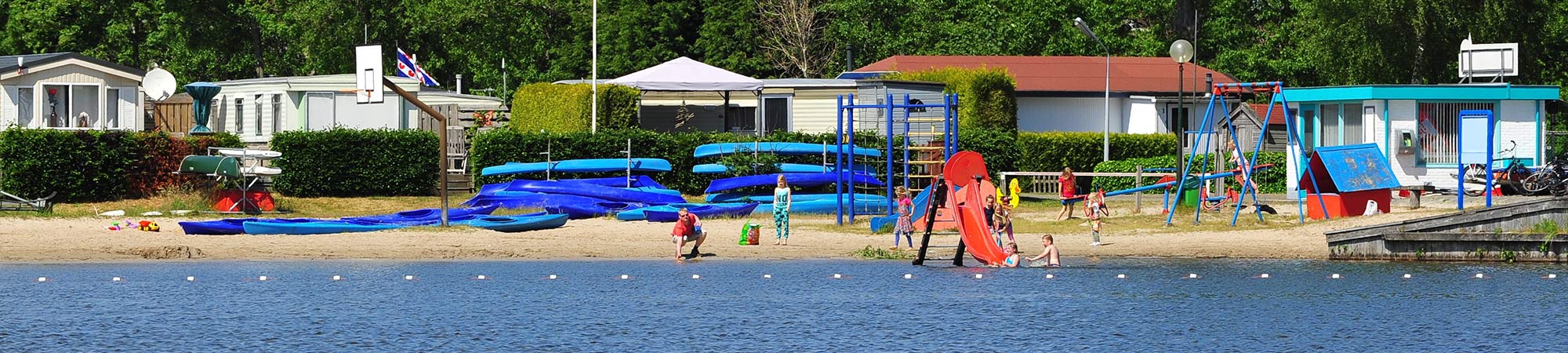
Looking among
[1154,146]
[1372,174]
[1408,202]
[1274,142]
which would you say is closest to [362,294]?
[1372,174]

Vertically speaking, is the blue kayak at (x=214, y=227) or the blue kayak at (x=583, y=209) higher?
the blue kayak at (x=583, y=209)

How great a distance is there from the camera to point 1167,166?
4588 centimetres

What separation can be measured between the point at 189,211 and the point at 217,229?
4.91 m

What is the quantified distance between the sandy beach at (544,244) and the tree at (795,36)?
32141 mm

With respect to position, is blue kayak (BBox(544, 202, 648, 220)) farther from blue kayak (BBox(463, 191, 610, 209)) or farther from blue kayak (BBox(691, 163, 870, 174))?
blue kayak (BBox(691, 163, 870, 174))

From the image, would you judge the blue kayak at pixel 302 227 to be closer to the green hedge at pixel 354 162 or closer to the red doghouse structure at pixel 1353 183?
the green hedge at pixel 354 162

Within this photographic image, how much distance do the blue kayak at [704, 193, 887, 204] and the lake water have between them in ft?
25.0

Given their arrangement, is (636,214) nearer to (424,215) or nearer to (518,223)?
(518,223)

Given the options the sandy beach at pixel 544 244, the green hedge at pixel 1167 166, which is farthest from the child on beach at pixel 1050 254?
the green hedge at pixel 1167 166

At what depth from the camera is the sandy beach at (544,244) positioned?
30.9 metres

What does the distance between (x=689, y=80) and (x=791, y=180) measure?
8883 mm

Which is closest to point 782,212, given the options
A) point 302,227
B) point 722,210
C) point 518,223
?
point 518,223

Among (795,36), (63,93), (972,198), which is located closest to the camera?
(972,198)

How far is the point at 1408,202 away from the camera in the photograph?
3772 centimetres
